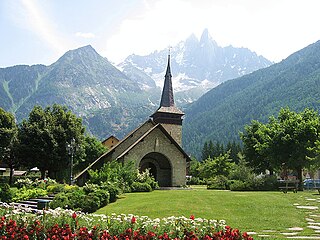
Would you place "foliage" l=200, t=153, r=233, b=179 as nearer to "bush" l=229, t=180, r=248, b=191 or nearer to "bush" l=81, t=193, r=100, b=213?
"bush" l=229, t=180, r=248, b=191

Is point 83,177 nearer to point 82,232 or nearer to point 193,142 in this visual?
point 82,232

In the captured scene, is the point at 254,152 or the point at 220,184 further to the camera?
the point at 254,152

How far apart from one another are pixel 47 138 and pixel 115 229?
34.4 metres

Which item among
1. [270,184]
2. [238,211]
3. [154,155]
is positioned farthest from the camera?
[154,155]

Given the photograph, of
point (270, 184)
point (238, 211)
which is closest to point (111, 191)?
point (238, 211)

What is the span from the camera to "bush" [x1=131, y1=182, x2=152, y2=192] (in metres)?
28.2

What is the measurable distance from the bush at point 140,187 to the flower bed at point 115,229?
19636 millimetres

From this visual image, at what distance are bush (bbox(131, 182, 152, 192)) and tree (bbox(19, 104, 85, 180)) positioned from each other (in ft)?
41.0

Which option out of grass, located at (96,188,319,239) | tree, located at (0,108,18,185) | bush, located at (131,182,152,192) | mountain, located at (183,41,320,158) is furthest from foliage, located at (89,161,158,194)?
mountain, located at (183,41,320,158)

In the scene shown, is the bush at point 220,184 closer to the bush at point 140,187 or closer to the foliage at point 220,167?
the bush at point 140,187

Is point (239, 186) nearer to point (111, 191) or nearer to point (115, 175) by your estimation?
point (115, 175)

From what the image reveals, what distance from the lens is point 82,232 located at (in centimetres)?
752

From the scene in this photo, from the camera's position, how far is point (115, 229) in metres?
7.87

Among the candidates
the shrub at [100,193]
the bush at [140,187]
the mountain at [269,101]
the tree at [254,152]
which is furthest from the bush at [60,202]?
the mountain at [269,101]
